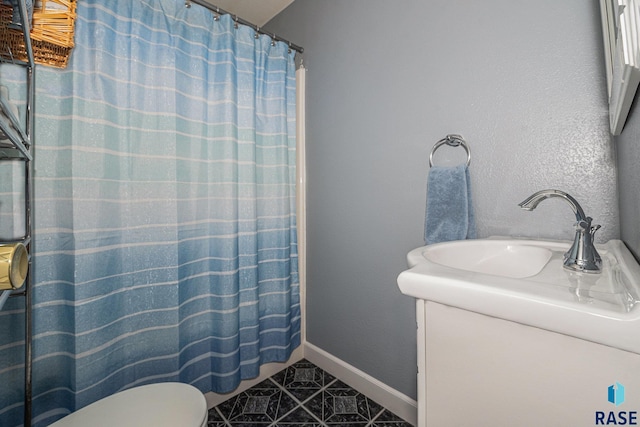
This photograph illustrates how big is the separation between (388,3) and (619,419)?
159 cm

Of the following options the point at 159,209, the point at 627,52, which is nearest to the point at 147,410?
the point at 159,209

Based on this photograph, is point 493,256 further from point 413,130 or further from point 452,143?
point 413,130

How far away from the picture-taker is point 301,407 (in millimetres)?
1371

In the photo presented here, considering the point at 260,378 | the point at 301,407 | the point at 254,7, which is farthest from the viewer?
the point at 254,7

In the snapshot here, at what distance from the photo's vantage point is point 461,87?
3.62ft

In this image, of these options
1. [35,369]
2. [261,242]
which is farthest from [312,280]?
[35,369]

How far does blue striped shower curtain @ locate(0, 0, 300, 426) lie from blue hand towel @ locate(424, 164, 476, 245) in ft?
2.86

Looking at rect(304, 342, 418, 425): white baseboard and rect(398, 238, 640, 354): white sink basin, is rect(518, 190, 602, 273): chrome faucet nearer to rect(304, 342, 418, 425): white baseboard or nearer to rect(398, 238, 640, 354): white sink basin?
rect(398, 238, 640, 354): white sink basin

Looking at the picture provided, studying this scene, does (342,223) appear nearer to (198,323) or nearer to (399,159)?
(399,159)

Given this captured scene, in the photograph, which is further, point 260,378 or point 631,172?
point 260,378

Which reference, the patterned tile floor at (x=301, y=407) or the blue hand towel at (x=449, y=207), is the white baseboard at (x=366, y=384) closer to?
the patterned tile floor at (x=301, y=407)

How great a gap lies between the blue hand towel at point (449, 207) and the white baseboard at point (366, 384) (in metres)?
0.81

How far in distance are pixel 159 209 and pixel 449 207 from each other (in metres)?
1.20

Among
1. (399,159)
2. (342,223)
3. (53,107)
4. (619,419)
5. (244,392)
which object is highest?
(53,107)
